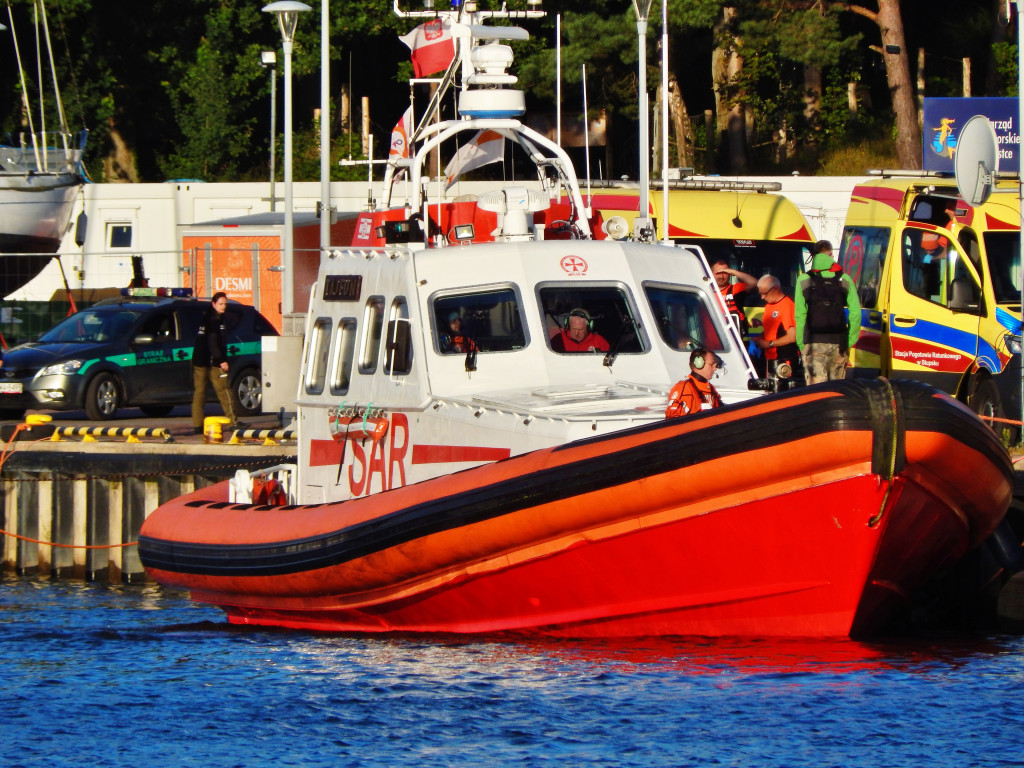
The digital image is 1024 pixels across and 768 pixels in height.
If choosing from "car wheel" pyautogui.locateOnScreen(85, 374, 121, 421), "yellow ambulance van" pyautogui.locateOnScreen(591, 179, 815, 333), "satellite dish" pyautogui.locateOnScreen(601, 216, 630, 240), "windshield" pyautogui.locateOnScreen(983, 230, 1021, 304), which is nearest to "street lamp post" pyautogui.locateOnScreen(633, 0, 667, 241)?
"satellite dish" pyautogui.locateOnScreen(601, 216, 630, 240)

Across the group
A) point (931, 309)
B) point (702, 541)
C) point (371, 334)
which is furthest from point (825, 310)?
point (702, 541)

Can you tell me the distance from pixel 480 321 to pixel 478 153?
97.8 inches

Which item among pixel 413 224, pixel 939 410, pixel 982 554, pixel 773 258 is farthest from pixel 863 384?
pixel 773 258

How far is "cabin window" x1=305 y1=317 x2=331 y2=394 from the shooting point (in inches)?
418

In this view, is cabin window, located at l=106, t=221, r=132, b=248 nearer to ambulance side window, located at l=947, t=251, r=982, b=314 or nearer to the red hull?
ambulance side window, located at l=947, t=251, r=982, b=314

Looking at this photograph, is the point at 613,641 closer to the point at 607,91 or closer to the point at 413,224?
the point at 413,224

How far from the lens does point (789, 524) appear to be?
799cm

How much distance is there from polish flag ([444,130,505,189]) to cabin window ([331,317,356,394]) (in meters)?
1.84

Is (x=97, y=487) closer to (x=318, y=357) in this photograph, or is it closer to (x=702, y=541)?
(x=318, y=357)

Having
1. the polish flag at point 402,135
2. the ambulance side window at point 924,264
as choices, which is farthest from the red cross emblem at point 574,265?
the ambulance side window at point 924,264

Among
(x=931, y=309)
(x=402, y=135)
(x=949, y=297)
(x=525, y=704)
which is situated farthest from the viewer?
(x=931, y=309)

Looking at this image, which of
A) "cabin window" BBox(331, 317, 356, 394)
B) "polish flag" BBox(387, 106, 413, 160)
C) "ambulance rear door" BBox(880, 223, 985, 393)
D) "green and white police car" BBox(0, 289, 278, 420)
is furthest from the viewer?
"green and white police car" BBox(0, 289, 278, 420)

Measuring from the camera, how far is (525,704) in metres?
7.95

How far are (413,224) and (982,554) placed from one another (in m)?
4.09
